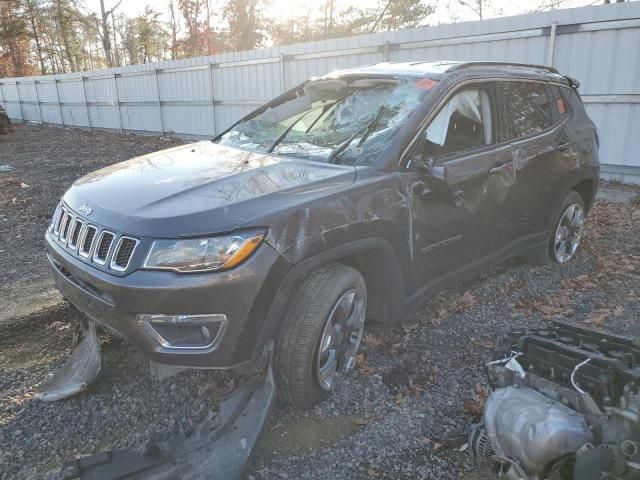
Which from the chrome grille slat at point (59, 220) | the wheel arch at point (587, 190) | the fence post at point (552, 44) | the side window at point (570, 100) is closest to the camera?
the chrome grille slat at point (59, 220)

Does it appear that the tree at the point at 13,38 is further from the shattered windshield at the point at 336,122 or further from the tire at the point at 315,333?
the tire at the point at 315,333

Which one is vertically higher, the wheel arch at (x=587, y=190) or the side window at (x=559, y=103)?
the side window at (x=559, y=103)

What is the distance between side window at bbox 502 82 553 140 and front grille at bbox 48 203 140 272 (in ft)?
9.37

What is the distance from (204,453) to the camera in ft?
7.28

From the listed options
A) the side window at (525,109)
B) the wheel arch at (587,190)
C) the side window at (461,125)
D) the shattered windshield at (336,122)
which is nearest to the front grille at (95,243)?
the shattered windshield at (336,122)

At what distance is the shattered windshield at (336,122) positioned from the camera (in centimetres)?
307

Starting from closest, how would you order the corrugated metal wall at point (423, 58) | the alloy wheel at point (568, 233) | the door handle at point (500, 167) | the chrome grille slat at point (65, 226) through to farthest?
the chrome grille slat at point (65, 226) → the door handle at point (500, 167) → the alloy wheel at point (568, 233) → the corrugated metal wall at point (423, 58)

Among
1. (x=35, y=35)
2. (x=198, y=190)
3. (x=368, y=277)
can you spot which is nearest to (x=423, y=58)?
(x=368, y=277)

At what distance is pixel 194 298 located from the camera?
2.20 metres

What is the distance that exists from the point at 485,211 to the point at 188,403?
2.31 meters

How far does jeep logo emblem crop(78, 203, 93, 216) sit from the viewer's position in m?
2.56

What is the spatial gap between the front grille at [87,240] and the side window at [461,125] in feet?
6.53

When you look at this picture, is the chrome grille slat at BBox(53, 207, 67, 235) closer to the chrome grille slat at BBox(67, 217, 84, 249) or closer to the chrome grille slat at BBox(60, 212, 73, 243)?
the chrome grille slat at BBox(60, 212, 73, 243)

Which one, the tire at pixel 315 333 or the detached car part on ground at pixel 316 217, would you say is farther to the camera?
the tire at pixel 315 333
